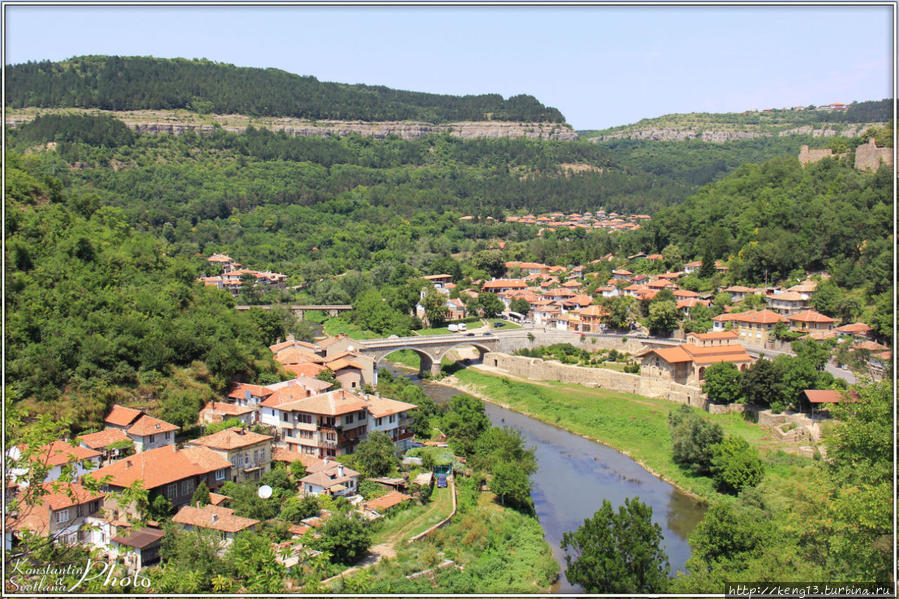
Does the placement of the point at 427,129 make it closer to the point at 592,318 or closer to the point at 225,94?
the point at 225,94

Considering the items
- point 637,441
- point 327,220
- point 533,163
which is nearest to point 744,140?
point 533,163

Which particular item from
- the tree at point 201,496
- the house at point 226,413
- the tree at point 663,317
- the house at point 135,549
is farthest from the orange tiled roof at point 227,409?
the tree at point 663,317

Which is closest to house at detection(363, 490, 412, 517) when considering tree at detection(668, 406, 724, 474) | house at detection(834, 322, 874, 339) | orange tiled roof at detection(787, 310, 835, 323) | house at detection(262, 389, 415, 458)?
house at detection(262, 389, 415, 458)

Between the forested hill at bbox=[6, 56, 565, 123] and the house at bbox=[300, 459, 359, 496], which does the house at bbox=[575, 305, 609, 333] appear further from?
the forested hill at bbox=[6, 56, 565, 123]

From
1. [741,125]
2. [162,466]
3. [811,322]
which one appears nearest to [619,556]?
[162,466]

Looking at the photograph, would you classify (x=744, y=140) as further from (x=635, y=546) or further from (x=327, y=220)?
(x=635, y=546)
